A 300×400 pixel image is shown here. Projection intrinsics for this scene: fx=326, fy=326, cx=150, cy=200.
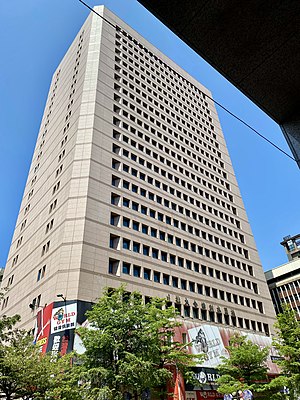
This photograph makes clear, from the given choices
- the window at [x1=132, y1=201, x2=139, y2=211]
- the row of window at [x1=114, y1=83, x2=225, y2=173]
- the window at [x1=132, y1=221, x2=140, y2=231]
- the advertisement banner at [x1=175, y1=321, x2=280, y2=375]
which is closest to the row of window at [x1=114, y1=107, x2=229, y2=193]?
the row of window at [x1=114, y1=83, x2=225, y2=173]

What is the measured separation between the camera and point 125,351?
17641 millimetres

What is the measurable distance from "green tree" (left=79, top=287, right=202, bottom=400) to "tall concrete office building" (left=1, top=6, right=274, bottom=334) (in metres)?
8.19

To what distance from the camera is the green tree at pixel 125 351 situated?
16938mm

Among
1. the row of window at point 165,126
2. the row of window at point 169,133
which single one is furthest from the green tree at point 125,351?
the row of window at point 165,126

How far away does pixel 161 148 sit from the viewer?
4616cm

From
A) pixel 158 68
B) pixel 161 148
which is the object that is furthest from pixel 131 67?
pixel 161 148

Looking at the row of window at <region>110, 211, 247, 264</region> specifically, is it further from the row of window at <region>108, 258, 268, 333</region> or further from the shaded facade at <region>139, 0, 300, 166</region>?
the shaded facade at <region>139, 0, 300, 166</region>

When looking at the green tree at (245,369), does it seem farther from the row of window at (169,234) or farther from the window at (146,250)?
the row of window at (169,234)

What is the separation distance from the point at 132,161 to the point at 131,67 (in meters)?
18.6

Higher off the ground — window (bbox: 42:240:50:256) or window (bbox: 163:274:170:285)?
window (bbox: 42:240:50:256)

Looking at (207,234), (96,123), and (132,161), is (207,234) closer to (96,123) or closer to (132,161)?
(132,161)

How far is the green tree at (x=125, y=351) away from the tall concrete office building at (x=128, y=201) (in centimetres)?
819

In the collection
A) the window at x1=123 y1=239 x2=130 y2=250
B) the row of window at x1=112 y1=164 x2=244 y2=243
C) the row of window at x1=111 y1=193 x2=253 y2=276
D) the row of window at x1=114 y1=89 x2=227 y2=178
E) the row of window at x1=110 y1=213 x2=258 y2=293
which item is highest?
the row of window at x1=114 y1=89 x2=227 y2=178

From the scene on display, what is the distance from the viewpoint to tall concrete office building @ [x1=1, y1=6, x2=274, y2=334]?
102 ft
